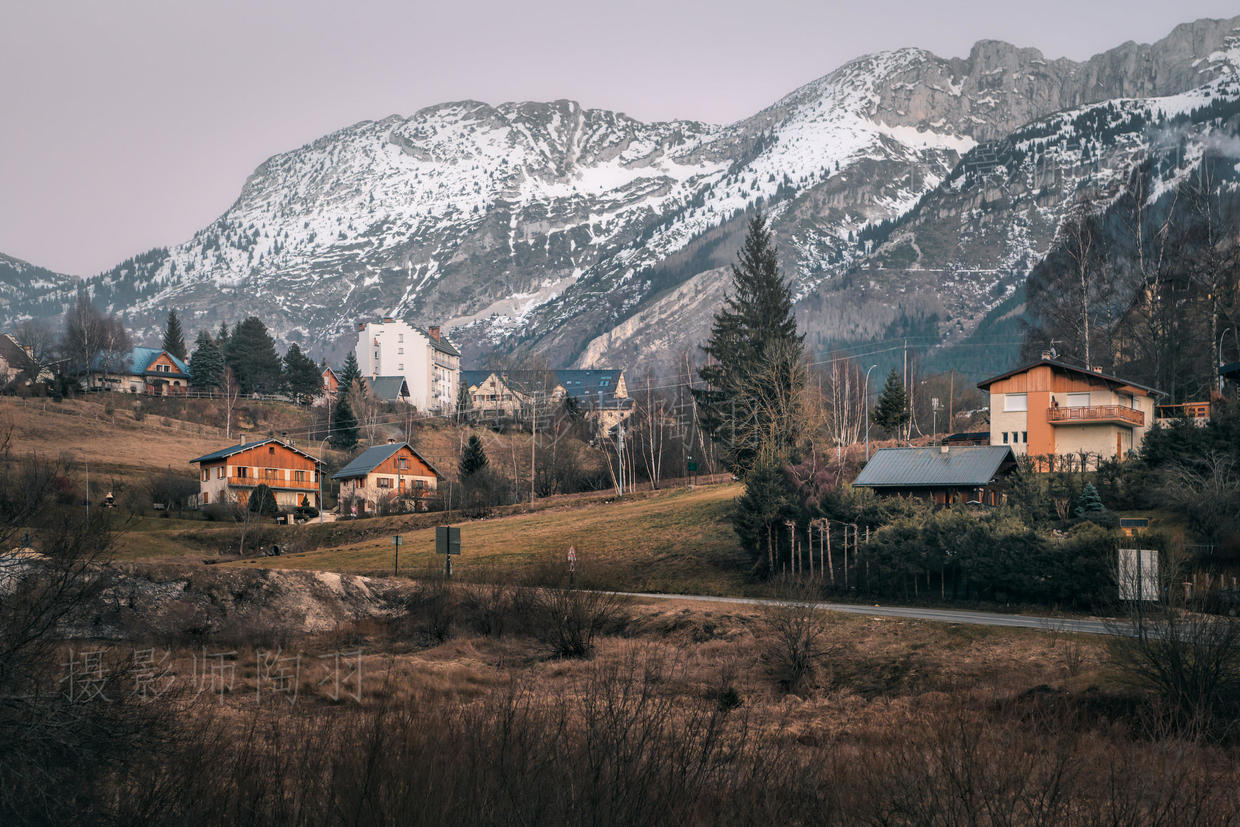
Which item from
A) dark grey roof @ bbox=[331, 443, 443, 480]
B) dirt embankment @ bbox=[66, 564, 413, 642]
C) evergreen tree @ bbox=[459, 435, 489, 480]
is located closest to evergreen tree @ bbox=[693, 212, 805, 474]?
evergreen tree @ bbox=[459, 435, 489, 480]

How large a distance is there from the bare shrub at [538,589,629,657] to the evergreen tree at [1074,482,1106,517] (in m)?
22.8

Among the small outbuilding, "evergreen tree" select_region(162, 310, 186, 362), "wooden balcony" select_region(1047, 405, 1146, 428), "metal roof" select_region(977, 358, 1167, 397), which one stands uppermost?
"evergreen tree" select_region(162, 310, 186, 362)

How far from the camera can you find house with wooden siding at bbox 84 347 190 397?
420 feet

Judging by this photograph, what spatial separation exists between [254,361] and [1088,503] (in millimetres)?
116660

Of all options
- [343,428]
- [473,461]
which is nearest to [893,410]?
[473,461]

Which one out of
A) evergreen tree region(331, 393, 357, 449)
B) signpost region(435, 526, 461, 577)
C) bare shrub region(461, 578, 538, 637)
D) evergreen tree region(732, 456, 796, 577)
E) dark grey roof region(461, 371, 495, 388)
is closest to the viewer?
bare shrub region(461, 578, 538, 637)

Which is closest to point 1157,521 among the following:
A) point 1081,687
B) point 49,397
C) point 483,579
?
point 1081,687

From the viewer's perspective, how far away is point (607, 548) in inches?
2259

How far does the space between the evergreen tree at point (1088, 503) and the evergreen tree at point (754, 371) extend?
65.4ft

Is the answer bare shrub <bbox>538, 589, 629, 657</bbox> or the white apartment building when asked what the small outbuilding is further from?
the white apartment building

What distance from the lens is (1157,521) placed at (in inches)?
1796

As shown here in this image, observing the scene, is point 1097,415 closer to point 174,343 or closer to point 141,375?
point 141,375

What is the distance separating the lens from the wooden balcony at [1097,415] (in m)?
63.4

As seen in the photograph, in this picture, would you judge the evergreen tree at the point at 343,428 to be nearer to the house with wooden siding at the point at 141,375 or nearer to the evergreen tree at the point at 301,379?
the evergreen tree at the point at 301,379
